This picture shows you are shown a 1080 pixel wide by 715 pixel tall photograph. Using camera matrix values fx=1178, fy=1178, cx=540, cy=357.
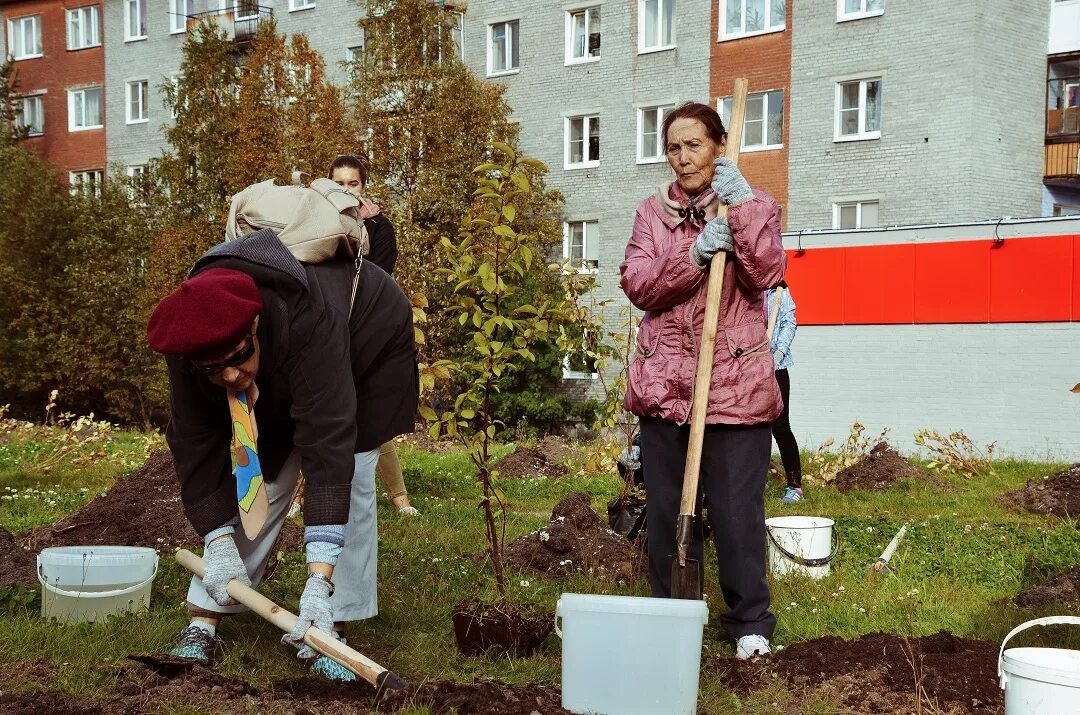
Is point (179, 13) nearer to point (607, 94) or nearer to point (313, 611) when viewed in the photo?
point (607, 94)

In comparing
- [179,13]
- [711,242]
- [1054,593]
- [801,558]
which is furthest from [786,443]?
[179,13]

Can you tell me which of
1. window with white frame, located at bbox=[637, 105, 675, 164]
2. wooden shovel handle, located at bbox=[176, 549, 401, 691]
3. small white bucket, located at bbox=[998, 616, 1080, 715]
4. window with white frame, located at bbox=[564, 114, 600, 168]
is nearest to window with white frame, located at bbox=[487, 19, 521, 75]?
window with white frame, located at bbox=[564, 114, 600, 168]

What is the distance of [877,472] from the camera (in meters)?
10.3

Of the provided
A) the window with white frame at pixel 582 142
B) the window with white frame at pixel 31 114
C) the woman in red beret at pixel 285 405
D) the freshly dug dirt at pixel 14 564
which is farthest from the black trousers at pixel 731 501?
the window with white frame at pixel 31 114

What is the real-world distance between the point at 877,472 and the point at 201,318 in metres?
8.11

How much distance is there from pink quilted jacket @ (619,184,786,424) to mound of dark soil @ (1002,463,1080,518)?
16.8 ft

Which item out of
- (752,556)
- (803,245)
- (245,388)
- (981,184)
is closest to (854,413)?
(803,245)

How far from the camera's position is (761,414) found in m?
4.34

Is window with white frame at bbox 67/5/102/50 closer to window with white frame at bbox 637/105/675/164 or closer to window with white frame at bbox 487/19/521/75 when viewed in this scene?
window with white frame at bbox 487/19/521/75

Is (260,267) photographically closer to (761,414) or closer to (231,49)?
(761,414)

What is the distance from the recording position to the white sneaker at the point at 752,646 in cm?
426

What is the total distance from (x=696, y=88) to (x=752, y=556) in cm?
2204

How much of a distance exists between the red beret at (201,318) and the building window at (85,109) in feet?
121

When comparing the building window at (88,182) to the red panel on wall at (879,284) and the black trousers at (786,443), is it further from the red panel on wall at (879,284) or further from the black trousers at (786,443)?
the black trousers at (786,443)
